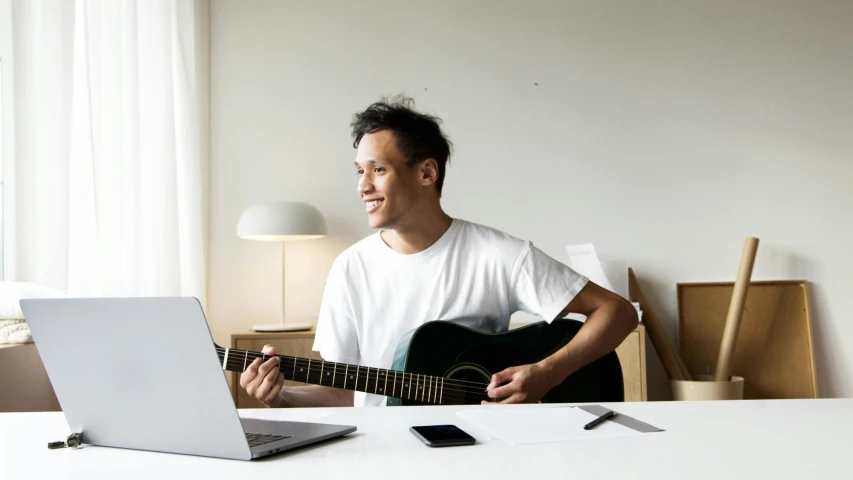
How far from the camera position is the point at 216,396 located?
87cm

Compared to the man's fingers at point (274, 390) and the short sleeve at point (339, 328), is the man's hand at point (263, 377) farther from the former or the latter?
the short sleeve at point (339, 328)

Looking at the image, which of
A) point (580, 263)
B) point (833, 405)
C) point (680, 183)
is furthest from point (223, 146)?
point (833, 405)

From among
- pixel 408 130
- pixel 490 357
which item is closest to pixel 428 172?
pixel 408 130

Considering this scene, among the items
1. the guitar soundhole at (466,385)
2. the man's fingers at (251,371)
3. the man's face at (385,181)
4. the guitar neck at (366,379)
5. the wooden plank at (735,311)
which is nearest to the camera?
the man's fingers at (251,371)

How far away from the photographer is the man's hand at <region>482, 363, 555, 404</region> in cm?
164

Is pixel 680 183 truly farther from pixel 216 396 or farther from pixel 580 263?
pixel 216 396

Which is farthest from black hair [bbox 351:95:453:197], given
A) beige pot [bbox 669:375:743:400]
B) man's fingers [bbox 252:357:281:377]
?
beige pot [bbox 669:375:743:400]

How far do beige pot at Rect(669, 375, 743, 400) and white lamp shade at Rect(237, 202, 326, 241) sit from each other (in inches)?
72.7

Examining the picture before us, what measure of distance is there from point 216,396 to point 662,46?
11.6 ft

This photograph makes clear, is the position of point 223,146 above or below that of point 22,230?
above

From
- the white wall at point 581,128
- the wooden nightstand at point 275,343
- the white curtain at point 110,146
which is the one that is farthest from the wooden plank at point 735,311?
the white curtain at point 110,146

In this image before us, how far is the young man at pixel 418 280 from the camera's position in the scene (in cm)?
191

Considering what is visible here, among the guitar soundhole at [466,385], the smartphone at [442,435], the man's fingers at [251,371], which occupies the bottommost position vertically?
the guitar soundhole at [466,385]

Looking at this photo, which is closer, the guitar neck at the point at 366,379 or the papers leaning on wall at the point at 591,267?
the guitar neck at the point at 366,379
